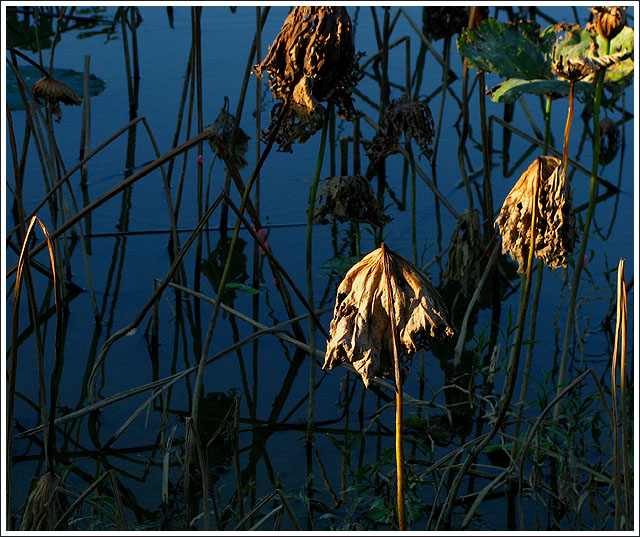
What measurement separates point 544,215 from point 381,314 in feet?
1.80

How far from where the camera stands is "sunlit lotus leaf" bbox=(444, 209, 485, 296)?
277 cm

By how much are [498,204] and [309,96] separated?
2296mm

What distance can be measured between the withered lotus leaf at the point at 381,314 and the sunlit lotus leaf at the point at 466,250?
1612mm

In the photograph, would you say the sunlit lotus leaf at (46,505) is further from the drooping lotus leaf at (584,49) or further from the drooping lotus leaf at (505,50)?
the drooping lotus leaf at (584,49)

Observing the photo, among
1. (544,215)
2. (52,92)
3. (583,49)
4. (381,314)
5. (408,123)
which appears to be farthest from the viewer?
(52,92)

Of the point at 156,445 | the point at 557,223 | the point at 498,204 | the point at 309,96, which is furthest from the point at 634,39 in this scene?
the point at 498,204

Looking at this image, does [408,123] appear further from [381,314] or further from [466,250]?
[381,314]

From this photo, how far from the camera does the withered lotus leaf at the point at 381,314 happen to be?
1.13m

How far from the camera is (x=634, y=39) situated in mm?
1566

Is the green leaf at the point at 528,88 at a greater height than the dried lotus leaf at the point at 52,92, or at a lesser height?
lesser

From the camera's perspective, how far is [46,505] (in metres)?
1.42

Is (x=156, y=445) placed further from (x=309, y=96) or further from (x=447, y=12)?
(x=447, y=12)

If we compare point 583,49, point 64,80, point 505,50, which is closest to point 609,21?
point 583,49

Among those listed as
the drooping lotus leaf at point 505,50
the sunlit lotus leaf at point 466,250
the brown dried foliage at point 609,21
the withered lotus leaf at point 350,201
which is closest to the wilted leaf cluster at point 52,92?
the withered lotus leaf at point 350,201
